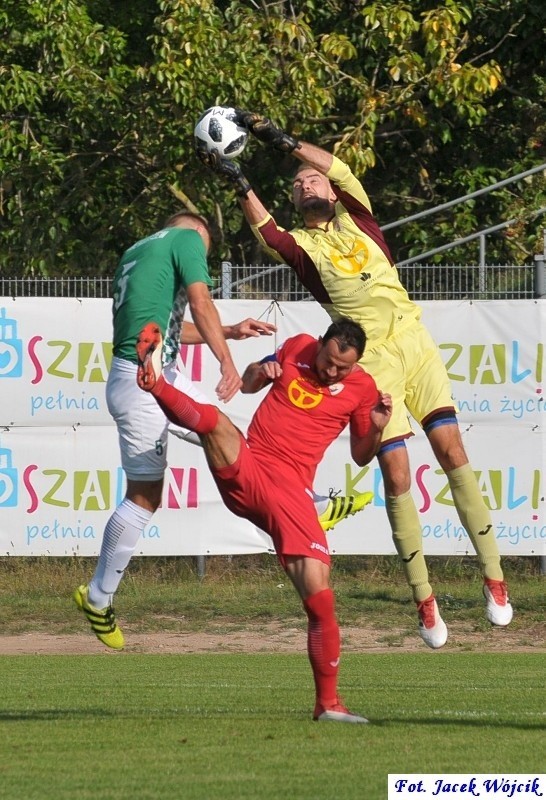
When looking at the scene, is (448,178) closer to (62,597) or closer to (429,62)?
(429,62)

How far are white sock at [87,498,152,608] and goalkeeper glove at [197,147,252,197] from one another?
1919 mm

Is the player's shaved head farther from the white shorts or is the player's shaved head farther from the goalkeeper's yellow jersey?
the white shorts

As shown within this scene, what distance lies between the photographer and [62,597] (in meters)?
14.9

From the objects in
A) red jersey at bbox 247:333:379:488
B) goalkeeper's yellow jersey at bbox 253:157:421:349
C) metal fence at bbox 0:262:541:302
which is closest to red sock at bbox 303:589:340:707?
red jersey at bbox 247:333:379:488

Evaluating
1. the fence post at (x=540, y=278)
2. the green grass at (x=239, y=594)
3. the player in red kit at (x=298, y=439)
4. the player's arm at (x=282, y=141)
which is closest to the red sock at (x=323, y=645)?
the player in red kit at (x=298, y=439)

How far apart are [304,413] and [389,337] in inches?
46.2

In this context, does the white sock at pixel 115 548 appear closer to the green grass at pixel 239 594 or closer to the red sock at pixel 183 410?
the red sock at pixel 183 410

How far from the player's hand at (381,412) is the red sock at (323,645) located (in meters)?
1.08

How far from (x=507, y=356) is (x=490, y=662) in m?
3.65

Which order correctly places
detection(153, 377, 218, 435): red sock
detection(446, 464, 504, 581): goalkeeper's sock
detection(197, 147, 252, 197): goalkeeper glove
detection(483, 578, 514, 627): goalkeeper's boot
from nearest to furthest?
detection(153, 377, 218, 435): red sock < detection(197, 147, 252, 197): goalkeeper glove < detection(483, 578, 514, 627): goalkeeper's boot < detection(446, 464, 504, 581): goalkeeper's sock

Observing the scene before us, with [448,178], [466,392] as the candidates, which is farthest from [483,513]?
[448,178]

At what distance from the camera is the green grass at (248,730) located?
20.4ft

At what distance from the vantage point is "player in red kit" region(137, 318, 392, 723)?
25.6ft

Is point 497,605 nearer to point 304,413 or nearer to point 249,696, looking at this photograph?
point 249,696
